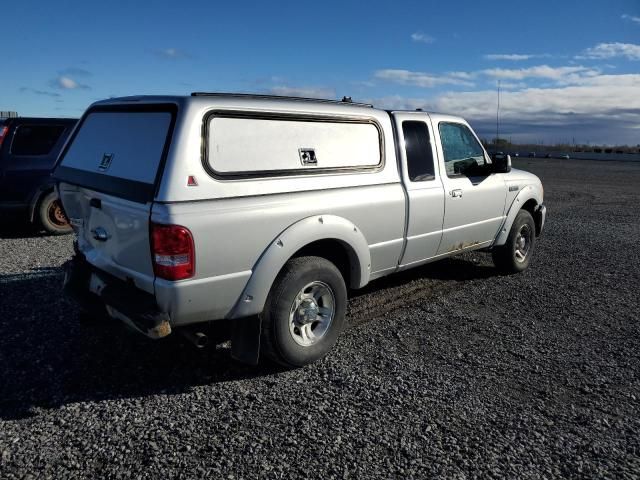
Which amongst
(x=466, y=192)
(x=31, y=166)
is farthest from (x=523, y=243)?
(x=31, y=166)

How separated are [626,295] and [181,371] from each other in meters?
5.20

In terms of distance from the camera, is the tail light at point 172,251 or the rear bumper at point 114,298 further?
the rear bumper at point 114,298

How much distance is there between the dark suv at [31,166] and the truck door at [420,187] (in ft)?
19.4

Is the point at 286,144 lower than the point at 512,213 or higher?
higher

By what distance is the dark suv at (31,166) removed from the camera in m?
8.34

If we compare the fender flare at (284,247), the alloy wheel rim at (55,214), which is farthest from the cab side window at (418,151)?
the alloy wheel rim at (55,214)

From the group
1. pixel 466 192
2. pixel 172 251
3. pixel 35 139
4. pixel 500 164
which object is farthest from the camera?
pixel 35 139

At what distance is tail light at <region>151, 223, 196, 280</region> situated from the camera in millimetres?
3197

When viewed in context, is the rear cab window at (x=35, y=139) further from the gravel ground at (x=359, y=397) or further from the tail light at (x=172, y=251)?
the tail light at (x=172, y=251)

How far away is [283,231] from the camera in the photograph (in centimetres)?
376

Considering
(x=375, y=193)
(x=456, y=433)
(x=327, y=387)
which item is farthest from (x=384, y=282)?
(x=456, y=433)

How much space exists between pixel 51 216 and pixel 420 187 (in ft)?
21.9

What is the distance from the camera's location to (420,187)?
500cm

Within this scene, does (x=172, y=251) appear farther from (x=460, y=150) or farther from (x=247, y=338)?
(x=460, y=150)
